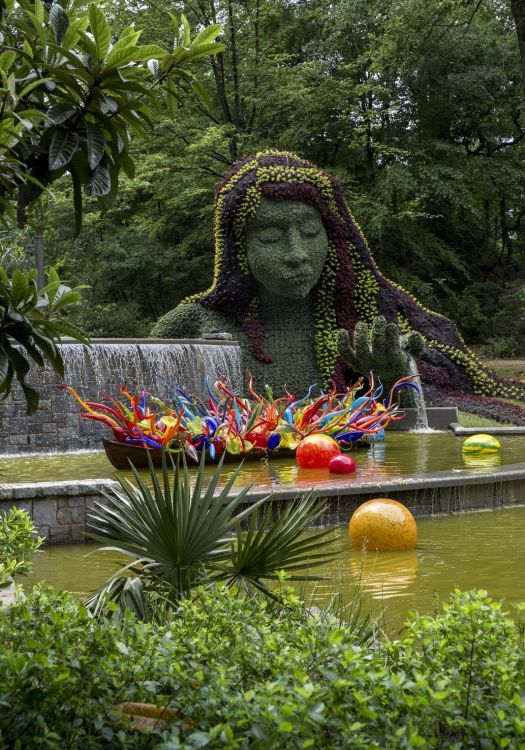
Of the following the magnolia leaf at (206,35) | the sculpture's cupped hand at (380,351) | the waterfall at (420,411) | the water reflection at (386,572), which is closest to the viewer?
the magnolia leaf at (206,35)

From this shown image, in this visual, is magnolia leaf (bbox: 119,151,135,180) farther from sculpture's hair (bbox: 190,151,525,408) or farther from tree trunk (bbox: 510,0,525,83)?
sculpture's hair (bbox: 190,151,525,408)

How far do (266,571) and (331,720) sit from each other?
198 centimetres

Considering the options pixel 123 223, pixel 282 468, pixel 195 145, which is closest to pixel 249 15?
pixel 195 145

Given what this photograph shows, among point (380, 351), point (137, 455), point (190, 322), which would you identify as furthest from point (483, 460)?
point (190, 322)

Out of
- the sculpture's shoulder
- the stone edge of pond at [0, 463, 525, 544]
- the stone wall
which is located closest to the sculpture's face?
the sculpture's shoulder

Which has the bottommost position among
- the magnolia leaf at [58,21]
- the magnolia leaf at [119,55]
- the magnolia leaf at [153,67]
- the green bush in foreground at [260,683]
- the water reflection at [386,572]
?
the water reflection at [386,572]

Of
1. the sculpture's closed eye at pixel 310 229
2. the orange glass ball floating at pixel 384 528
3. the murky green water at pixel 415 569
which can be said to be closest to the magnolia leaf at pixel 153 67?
the murky green water at pixel 415 569

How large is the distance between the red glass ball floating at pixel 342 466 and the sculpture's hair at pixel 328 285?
7671 mm

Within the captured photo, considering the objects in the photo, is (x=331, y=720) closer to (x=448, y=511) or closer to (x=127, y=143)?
(x=127, y=143)

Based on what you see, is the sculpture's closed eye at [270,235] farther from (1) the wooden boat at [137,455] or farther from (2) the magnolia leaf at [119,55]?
(2) the magnolia leaf at [119,55]

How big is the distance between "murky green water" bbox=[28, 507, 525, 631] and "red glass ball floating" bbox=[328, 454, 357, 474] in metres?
1.98

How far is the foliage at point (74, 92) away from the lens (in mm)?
2881

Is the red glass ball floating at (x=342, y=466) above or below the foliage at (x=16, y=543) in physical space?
below

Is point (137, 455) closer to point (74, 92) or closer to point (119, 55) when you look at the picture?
point (74, 92)
